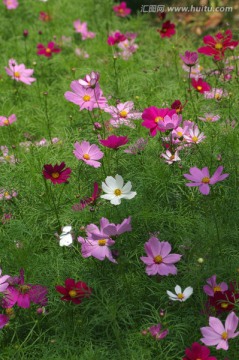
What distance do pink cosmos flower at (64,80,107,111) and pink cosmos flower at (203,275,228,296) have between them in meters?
0.88

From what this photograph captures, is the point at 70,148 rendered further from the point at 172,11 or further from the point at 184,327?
the point at 172,11

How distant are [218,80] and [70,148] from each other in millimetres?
786

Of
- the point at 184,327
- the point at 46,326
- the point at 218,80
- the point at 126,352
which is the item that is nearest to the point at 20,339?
the point at 46,326

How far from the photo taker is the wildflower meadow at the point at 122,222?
69.2 inches

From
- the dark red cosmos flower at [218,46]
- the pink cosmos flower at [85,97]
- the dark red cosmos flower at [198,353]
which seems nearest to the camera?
the dark red cosmos flower at [198,353]

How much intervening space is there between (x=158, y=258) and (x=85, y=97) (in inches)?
31.2

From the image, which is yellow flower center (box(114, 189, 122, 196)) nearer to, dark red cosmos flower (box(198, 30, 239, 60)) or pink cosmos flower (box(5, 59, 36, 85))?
dark red cosmos flower (box(198, 30, 239, 60))

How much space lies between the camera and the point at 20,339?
184 cm

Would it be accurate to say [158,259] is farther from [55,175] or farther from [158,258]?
[55,175]

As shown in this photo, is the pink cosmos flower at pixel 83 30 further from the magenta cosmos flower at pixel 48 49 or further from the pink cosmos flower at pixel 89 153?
the pink cosmos flower at pixel 89 153

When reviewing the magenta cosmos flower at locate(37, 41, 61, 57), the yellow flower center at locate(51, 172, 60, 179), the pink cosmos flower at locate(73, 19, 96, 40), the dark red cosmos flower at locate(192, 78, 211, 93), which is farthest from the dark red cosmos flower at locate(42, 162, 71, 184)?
the pink cosmos flower at locate(73, 19, 96, 40)

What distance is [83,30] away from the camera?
12.0 feet

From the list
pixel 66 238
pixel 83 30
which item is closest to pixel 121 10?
pixel 83 30

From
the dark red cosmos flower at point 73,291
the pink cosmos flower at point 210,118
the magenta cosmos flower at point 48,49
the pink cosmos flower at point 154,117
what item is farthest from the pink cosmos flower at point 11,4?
the dark red cosmos flower at point 73,291
